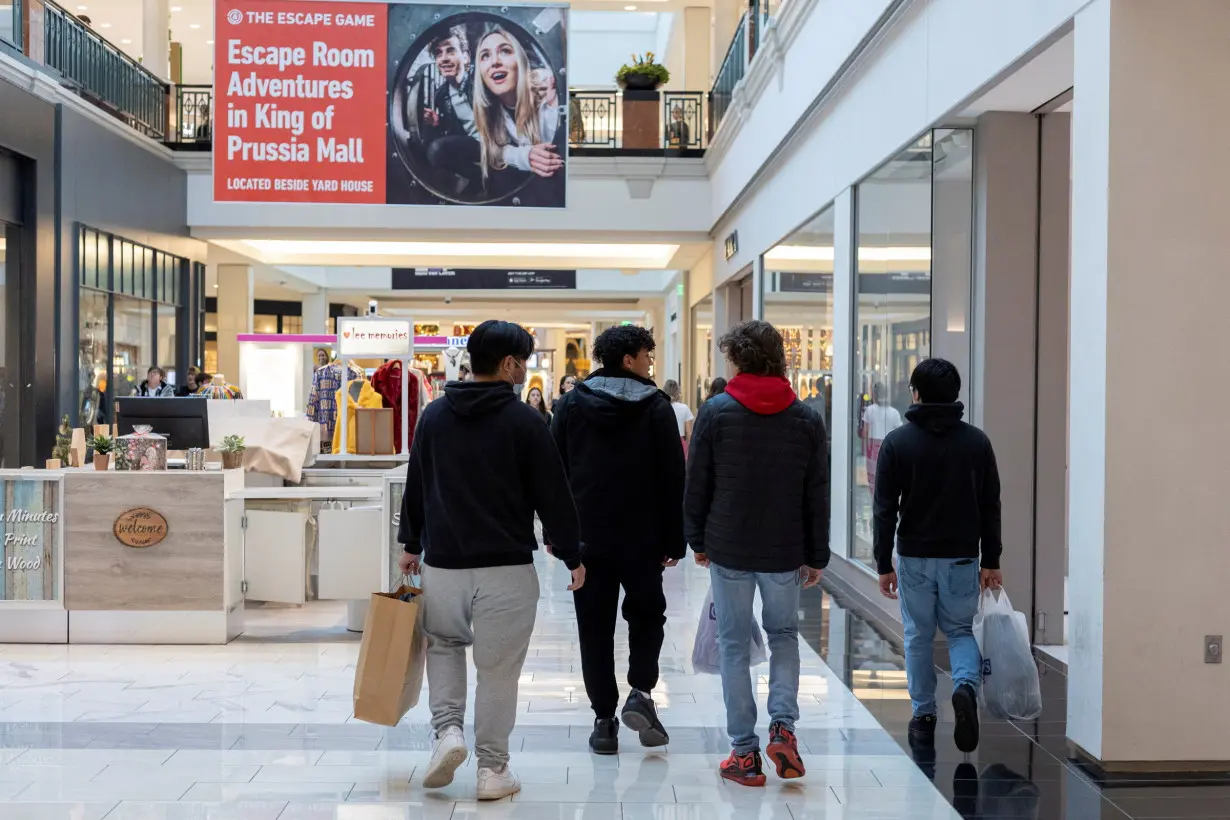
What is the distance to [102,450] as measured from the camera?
6.75m

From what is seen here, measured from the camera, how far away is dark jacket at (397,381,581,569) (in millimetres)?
3945

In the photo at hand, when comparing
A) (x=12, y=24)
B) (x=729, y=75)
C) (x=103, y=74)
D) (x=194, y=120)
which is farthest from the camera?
(x=194, y=120)

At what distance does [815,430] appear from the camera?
423 cm

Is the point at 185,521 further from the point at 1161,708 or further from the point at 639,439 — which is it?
the point at 1161,708

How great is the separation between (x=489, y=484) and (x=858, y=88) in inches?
216

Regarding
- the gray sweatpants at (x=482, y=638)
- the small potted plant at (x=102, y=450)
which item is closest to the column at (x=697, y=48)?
the small potted plant at (x=102, y=450)

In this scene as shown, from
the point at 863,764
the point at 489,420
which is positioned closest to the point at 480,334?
the point at 489,420

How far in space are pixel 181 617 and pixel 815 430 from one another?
392 centimetres

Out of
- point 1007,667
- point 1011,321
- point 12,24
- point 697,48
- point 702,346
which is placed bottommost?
point 1007,667

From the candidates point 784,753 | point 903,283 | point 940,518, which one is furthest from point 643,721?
point 903,283

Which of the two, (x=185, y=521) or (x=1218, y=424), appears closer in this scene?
(x=1218, y=424)

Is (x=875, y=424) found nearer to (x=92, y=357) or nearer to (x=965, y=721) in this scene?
(x=965, y=721)

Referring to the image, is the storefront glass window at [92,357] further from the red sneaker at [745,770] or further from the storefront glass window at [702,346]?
the red sneaker at [745,770]

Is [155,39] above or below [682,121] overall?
above
